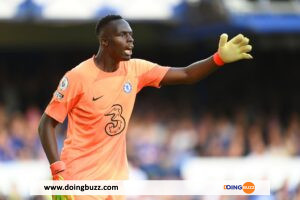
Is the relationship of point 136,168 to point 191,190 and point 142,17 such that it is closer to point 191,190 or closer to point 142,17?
point 191,190

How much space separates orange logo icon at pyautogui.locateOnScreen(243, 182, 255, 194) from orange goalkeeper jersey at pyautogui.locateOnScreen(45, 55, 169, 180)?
4.13 ft

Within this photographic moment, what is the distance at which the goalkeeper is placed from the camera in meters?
7.49

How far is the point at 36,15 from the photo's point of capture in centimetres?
1562

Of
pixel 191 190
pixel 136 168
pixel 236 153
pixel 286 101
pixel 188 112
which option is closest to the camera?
pixel 191 190

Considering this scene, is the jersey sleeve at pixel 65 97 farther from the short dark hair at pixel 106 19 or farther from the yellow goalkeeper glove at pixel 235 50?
the yellow goalkeeper glove at pixel 235 50

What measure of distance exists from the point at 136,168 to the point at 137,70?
221 inches

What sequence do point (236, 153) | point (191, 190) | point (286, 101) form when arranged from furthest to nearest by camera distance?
point (286, 101), point (236, 153), point (191, 190)

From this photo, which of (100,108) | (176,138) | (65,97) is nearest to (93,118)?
(100,108)

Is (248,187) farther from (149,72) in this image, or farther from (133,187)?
(133,187)

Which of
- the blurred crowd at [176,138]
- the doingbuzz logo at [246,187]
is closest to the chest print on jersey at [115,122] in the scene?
the doingbuzz logo at [246,187]

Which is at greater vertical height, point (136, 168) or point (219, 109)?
point (219, 109)

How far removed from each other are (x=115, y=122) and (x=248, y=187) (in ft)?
5.10

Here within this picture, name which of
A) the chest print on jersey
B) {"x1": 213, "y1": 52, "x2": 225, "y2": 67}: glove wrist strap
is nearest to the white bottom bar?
the chest print on jersey

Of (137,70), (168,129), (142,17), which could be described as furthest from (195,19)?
(137,70)
